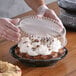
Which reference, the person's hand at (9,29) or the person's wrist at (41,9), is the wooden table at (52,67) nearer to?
the person's hand at (9,29)

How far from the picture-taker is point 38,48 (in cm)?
128

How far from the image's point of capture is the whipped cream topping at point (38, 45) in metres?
1.27

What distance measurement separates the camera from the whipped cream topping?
1.27 m

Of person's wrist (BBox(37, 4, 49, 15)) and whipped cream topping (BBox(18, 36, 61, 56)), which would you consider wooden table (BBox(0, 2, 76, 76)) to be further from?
person's wrist (BBox(37, 4, 49, 15))

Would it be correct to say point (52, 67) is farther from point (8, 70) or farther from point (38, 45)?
point (8, 70)

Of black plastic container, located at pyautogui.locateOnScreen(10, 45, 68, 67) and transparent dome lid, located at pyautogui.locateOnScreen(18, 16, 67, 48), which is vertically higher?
transparent dome lid, located at pyautogui.locateOnScreen(18, 16, 67, 48)

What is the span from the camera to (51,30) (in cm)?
137

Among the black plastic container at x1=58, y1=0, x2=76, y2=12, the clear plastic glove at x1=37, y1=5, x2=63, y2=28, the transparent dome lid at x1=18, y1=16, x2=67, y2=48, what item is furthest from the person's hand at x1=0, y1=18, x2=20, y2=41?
the black plastic container at x1=58, y1=0, x2=76, y2=12

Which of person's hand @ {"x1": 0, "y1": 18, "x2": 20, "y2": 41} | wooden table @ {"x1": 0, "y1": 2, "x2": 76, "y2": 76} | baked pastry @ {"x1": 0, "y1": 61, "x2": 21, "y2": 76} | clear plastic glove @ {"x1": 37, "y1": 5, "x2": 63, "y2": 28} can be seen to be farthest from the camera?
clear plastic glove @ {"x1": 37, "y1": 5, "x2": 63, "y2": 28}

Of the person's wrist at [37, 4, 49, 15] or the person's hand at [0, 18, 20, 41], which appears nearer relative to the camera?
Result: the person's hand at [0, 18, 20, 41]

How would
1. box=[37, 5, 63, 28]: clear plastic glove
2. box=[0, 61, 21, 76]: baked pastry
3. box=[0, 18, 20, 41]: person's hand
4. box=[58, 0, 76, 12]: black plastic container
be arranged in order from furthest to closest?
box=[58, 0, 76, 12]: black plastic container → box=[37, 5, 63, 28]: clear plastic glove → box=[0, 18, 20, 41]: person's hand → box=[0, 61, 21, 76]: baked pastry

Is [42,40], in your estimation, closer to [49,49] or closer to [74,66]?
[49,49]

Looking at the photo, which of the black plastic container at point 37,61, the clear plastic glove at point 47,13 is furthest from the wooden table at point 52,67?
the clear plastic glove at point 47,13


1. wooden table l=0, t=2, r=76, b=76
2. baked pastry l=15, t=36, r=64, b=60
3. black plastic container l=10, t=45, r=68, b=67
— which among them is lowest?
wooden table l=0, t=2, r=76, b=76
